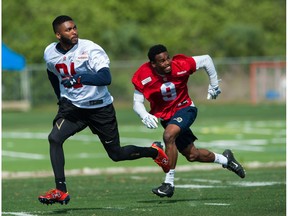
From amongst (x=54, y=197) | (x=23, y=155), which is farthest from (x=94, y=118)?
(x=23, y=155)

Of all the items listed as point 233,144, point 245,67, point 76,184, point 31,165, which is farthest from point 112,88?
point 76,184

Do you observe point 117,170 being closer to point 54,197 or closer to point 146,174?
point 146,174

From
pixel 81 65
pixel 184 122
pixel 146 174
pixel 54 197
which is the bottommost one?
pixel 146 174

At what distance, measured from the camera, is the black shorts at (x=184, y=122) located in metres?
13.2

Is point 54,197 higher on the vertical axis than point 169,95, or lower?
lower

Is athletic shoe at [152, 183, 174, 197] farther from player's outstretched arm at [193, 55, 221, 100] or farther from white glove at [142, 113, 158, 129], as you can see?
player's outstretched arm at [193, 55, 221, 100]

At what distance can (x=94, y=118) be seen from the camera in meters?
12.3

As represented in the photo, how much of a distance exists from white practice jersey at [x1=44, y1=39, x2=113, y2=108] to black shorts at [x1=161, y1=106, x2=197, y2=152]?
135 centimetres

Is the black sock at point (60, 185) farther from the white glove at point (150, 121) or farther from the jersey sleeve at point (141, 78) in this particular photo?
the jersey sleeve at point (141, 78)

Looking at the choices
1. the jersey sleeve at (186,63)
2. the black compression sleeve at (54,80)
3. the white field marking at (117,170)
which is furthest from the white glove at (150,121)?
the white field marking at (117,170)

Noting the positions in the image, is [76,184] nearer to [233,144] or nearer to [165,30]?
[233,144]

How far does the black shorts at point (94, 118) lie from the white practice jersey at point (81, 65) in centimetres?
8

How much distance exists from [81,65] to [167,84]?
1.64 m

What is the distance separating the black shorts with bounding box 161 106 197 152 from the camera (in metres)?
13.2
